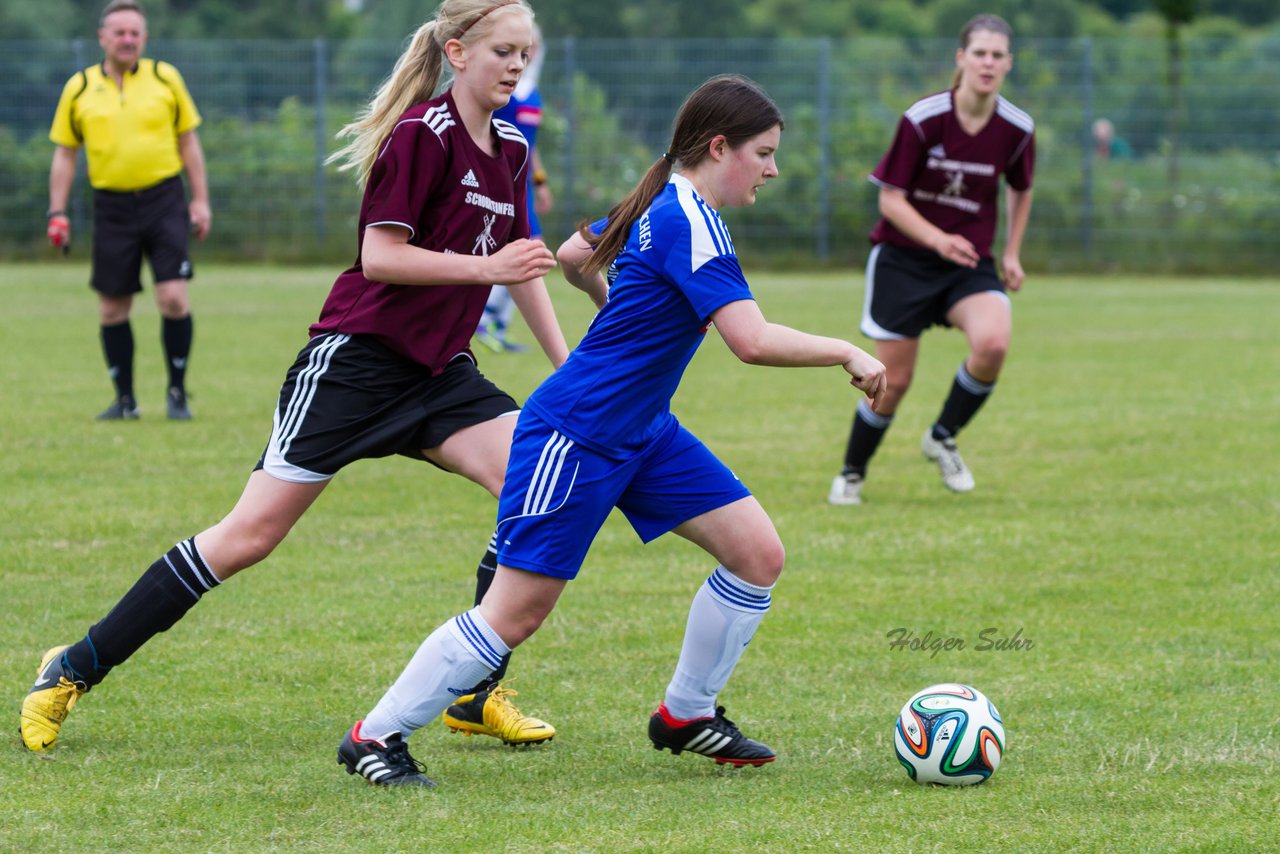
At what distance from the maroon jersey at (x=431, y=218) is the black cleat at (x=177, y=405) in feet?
19.5

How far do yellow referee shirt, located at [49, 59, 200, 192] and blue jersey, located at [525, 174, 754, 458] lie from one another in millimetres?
6795

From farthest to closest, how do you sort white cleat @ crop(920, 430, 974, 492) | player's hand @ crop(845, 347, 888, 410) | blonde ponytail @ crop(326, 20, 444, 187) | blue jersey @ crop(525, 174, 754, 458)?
white cleat @ crop(920, 430, 974, 492) < blonde ponytail @ crop(326, 20, 444, 187) < blue jersey @ crop(525, 174, 754, 458) < player's hand @ crop(845, 347, 888, 410)

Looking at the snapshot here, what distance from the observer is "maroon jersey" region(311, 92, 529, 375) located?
4207mm

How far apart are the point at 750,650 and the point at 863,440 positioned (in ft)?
8.95

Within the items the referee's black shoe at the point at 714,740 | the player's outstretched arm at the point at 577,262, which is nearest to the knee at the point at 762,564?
the referee's black shoe at the point at 714,740

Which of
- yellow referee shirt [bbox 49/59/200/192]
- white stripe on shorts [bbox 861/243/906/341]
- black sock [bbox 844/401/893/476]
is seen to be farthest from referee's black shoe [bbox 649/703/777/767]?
yellow referee shirt [bbox 49/59/200/192]

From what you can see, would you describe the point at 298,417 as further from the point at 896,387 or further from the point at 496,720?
the point at 896,387

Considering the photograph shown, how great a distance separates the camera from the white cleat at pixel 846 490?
26.0ft

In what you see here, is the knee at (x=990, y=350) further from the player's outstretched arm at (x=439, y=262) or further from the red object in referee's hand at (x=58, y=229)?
the red object in referee's hand at (x=58, y=229)

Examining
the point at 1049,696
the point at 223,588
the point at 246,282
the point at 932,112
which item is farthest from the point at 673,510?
the point at 246,282

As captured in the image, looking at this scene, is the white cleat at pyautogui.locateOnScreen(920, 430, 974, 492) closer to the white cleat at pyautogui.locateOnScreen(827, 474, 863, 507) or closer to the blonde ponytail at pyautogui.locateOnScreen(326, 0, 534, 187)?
the white cleat at pyautogui.locateOnScreen(827, 474, 863, 507)

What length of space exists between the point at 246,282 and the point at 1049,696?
55.9ft

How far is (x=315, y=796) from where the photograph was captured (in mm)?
3936

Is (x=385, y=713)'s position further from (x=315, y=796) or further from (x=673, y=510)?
(x=673, y=510)
